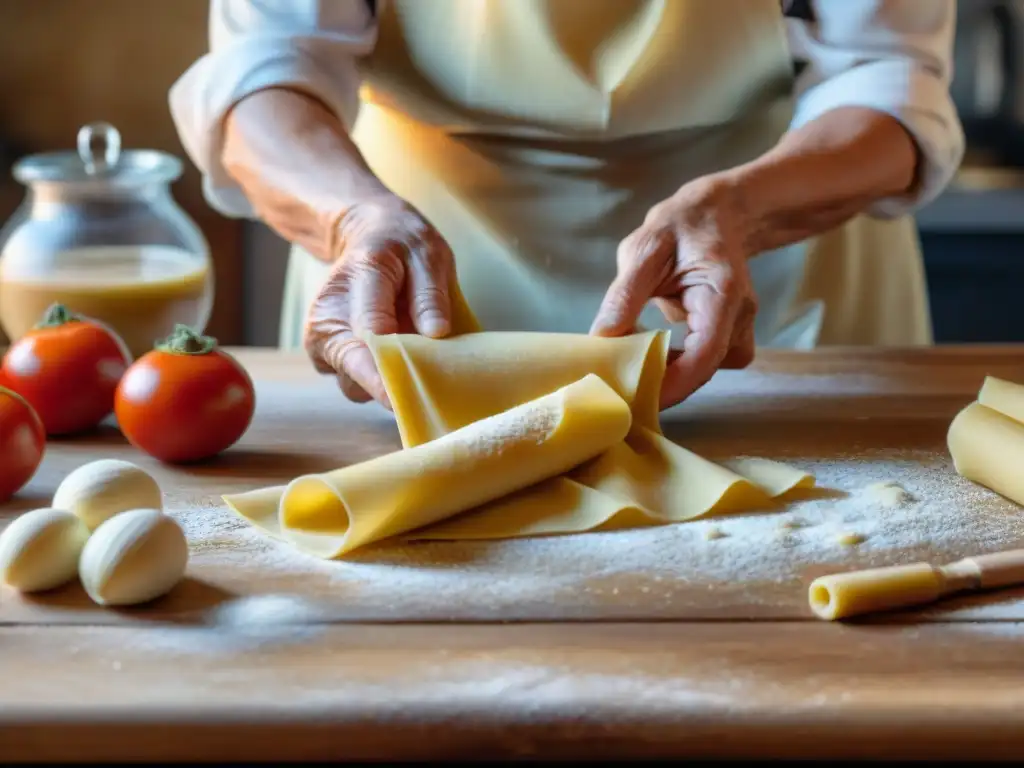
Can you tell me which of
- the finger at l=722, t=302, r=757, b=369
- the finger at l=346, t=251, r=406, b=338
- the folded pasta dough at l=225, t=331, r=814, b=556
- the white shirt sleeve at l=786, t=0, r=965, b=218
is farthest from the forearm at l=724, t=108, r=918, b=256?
the finger at l=346, t=251, r=406, b=338

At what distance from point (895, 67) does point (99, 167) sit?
1.03 meters

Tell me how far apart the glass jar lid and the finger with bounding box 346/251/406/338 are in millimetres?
518

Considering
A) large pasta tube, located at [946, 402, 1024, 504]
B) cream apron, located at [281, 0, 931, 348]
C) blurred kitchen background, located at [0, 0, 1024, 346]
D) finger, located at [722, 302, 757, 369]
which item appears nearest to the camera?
large pasta tube, located at [946, 402, 1024, 504]

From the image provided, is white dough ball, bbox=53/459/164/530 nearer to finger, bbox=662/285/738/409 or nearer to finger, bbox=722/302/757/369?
finger, bbox=662/285/738/409

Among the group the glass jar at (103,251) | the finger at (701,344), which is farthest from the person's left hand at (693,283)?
the glass jar at (103,251)

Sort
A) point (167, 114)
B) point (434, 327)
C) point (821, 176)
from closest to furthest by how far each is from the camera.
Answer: point (434, 327)
point (821, 176)
point (167, 114)

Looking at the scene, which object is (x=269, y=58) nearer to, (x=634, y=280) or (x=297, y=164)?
(x=297, y=164)

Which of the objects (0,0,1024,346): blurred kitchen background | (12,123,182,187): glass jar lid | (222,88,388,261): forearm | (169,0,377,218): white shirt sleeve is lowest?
(0,0,1024,346): blurred kitchen background

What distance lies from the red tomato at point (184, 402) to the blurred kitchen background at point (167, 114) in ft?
6.40

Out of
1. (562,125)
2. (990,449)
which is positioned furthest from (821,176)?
(990,449)

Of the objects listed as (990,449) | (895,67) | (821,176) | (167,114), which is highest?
(895,67)

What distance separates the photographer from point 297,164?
142 cm

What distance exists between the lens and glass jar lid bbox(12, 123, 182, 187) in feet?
5.28

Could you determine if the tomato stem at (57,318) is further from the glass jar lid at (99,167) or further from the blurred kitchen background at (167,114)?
the blurred kitchen background at (167,114)
